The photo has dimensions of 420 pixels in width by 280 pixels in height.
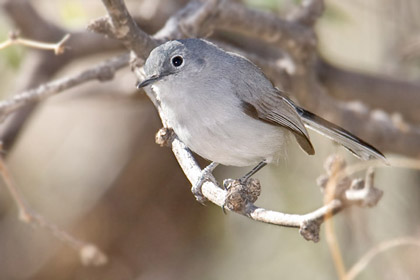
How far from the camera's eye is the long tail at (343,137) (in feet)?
9.13

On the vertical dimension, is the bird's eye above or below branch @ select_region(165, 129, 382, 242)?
above

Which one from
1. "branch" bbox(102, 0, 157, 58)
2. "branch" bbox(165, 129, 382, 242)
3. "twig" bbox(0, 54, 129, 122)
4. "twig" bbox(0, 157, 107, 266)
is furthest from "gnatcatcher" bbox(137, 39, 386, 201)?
"twig" bbox(0, 157, 107, 266)

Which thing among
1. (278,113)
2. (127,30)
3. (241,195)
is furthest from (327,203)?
(127,30)

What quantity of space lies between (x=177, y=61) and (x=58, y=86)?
56cm

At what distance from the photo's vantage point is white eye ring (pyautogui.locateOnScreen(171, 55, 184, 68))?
8.68 ft

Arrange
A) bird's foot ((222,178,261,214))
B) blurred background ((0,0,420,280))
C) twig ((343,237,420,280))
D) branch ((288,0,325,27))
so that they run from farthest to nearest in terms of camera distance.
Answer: blurred background ((0,0,420,280)) → branch ((288,0,325,27)) → twig ((343,237,420,280)) → bird's foot ((222,178,261,214))

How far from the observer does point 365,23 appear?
5.73m

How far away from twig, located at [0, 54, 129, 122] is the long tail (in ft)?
2.80

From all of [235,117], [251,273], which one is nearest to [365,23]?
[251,273]

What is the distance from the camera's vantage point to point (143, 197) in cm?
505

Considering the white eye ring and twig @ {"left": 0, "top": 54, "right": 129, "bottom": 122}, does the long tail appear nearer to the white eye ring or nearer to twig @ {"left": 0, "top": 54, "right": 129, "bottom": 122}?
the white eye ring

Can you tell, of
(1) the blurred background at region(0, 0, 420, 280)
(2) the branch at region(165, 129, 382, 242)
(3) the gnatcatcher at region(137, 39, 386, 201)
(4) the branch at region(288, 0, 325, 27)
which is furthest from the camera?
(1) the blurred background at region(0, 0, 420, 280)

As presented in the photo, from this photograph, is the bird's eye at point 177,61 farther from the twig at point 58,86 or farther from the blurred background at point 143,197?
the blurred background at point 143,197

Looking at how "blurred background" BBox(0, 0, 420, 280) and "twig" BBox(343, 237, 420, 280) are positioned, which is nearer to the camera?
"twig" BBox(343, 237, 420, 280)
